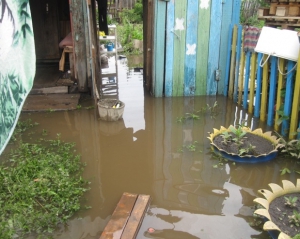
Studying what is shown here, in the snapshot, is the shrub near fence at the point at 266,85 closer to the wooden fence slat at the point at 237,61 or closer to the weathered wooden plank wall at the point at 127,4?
the wooden fence slat at the point at 237,61

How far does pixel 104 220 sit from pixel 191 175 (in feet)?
4.14

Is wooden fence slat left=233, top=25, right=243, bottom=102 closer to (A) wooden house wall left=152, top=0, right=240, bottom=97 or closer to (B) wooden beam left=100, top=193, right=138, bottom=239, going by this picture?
(A) wooden house wall left=152, top=0, right=240, bottom=97

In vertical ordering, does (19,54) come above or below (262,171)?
above

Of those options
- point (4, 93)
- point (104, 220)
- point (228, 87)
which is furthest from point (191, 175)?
point (228, 87)

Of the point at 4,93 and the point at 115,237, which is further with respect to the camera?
the point at 115,237

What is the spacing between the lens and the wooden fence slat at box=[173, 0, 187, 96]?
6.35m

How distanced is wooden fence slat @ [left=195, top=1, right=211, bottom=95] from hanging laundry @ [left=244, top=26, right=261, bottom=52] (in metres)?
0.95

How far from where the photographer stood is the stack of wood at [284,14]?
233 inches

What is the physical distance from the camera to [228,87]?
6.90m

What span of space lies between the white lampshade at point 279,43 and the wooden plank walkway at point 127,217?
2.88 metres

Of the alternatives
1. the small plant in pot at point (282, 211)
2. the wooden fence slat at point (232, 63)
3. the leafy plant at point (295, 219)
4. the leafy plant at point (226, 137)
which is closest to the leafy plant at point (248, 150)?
the leafy plant at point (226, 137)

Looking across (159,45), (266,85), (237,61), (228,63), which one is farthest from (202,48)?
(266,85)

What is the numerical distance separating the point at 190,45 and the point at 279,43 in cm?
213

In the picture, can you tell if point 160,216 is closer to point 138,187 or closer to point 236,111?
point 138,187
